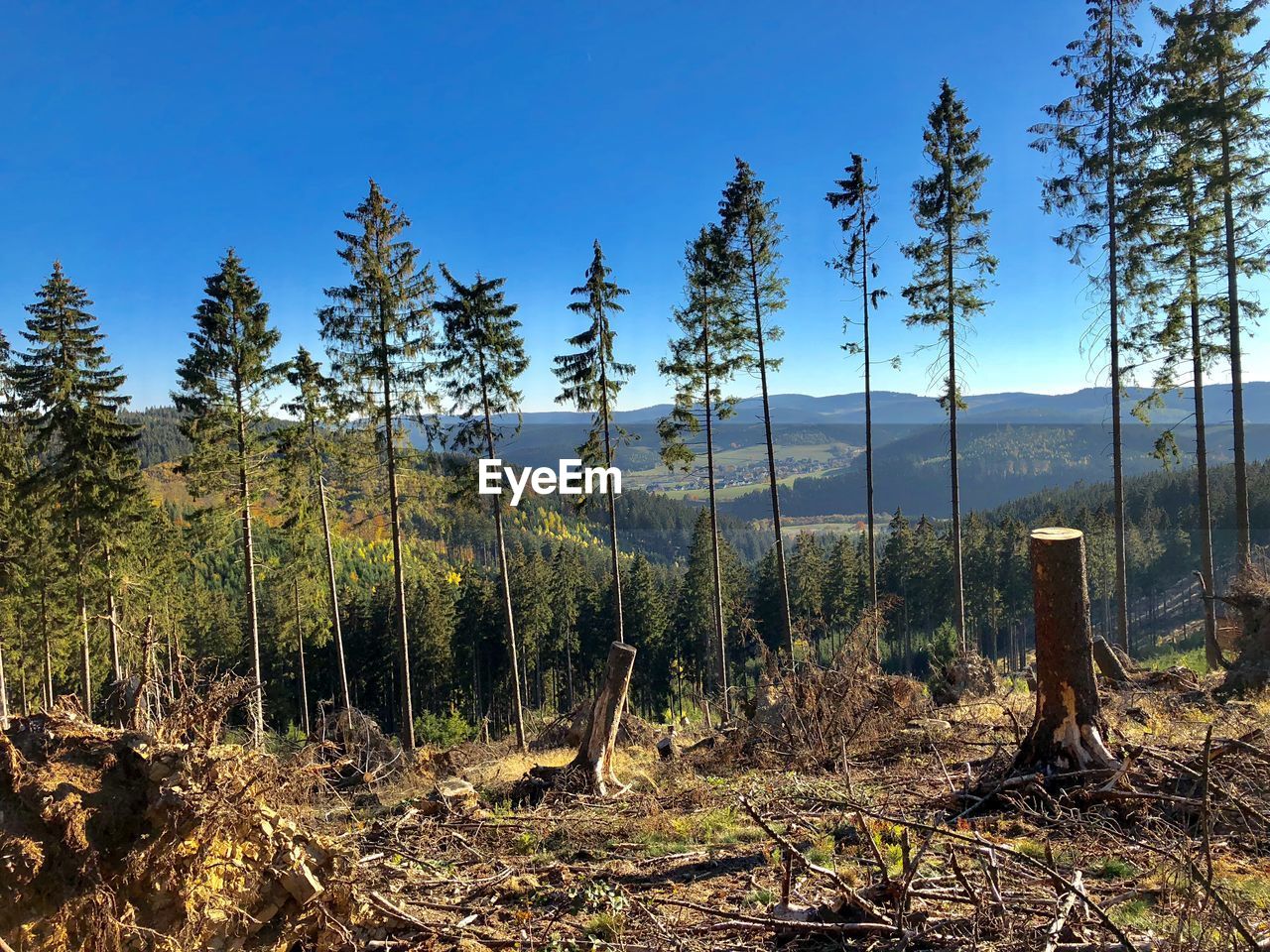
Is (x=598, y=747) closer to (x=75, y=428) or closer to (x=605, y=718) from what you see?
(x=605, y=718)

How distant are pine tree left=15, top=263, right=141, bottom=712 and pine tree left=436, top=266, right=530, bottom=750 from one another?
404 inches

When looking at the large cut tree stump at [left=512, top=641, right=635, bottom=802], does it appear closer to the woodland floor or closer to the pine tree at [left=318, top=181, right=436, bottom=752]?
the woodland floor

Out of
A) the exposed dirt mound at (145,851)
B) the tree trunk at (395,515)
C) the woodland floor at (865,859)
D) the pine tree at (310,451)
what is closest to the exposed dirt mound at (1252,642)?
the woodland floor at (865,859)

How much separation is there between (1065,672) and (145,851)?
6.92 meters

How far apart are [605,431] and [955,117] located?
1212 centimetres

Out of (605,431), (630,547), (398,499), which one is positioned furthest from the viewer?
(630,547)

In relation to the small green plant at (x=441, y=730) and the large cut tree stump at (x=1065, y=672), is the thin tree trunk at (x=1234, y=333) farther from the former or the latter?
the small green plant at (x=441, y=730)

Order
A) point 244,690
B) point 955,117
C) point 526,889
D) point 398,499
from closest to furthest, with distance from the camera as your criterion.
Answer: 1. point 244,690
2. point 526,889
3. point 955,117
4. point 398,499

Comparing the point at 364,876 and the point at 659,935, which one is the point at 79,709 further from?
the point at 659,935

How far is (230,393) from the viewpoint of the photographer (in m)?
17.9

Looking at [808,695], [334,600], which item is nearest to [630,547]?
[334,600]

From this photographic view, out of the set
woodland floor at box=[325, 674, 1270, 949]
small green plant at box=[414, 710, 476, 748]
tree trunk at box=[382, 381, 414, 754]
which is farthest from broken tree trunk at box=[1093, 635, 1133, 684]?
small green plant at box=[414, 710, 476, 748]

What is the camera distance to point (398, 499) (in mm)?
18859

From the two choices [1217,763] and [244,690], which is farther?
[1217,763]
